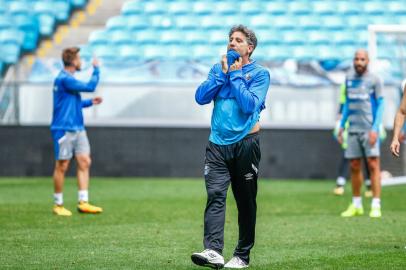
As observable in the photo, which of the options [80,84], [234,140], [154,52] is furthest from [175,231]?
[154,52]

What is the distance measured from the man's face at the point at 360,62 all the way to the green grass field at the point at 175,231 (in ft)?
6.20

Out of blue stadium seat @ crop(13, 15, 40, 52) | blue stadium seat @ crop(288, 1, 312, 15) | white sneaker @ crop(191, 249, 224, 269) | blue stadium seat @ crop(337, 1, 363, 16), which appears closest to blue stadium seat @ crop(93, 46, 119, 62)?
blue stadium seat @ crop(13, 15, 40, 52)

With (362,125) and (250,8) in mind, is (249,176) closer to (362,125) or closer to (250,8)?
(362,125)

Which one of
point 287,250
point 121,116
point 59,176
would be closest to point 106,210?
point 59,176

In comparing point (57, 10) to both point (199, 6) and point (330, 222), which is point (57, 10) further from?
point (330, 222)

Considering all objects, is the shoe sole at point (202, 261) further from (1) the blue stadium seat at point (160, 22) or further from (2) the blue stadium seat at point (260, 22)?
(1) the blue stadium seat at point (160, 22)

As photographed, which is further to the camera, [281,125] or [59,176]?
[281,125]

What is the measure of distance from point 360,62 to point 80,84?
3571 millimetres

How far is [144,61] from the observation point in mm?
22609

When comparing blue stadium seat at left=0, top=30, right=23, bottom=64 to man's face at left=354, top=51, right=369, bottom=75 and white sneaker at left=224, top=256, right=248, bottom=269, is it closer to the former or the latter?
man's face at left=354, top=51, right=369, bottom=75

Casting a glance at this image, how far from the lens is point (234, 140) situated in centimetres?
846

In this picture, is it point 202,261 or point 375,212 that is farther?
point 375,212

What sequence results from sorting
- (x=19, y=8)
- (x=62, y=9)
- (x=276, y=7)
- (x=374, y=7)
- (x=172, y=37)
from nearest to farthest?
(x=172, y=37), (x=374, y=7), (x=276, y=7), (x=62, y=9), (x=19, y=8)

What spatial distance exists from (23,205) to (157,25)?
456 inches
